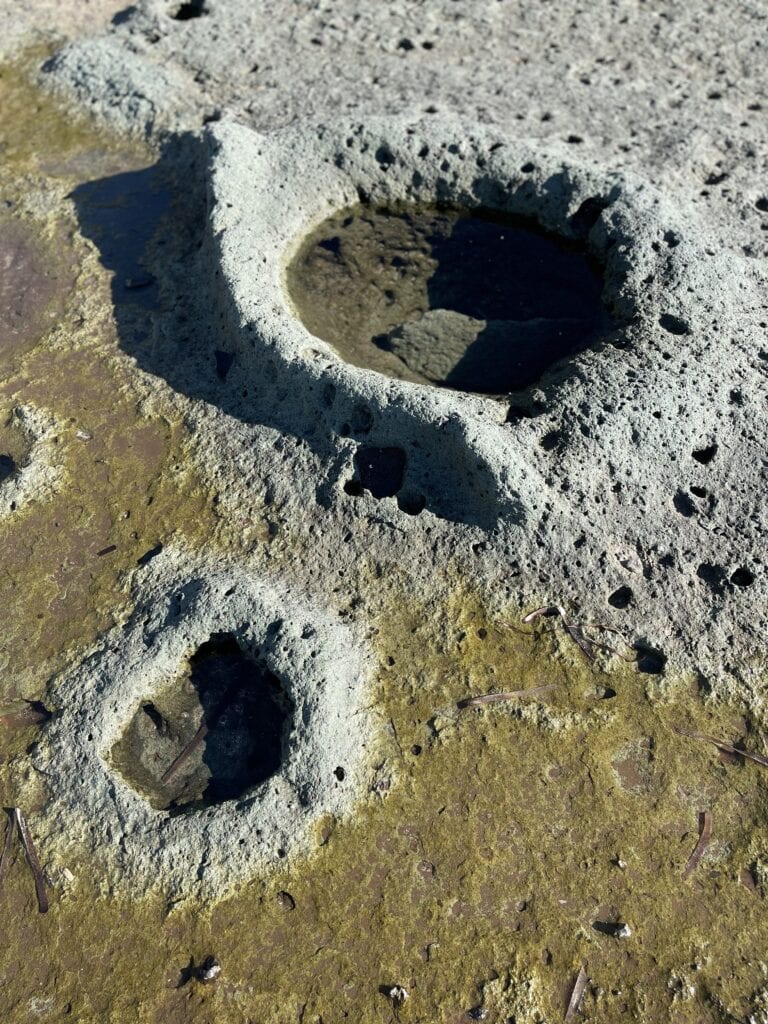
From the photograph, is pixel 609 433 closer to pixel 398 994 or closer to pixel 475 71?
pixel 398 994

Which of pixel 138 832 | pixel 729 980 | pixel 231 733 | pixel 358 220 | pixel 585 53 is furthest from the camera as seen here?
pixel 585 53

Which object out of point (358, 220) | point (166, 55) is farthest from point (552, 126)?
point (166, 55)

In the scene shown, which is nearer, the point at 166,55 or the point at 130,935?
the point at 130,935

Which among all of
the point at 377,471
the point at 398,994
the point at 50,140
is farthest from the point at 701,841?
the point at 50,140

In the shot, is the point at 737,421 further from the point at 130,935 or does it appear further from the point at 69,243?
→ the point at 69,243

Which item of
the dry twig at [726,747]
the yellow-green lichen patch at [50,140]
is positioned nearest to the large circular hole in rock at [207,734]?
the dry twig at [726,747]

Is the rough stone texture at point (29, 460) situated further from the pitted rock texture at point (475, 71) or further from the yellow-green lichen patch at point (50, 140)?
the pitted rock texture at point (475, 71)

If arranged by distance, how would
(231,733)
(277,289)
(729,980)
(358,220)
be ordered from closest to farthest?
(729,980) < (231,733) < (277,289) < (358,220)
